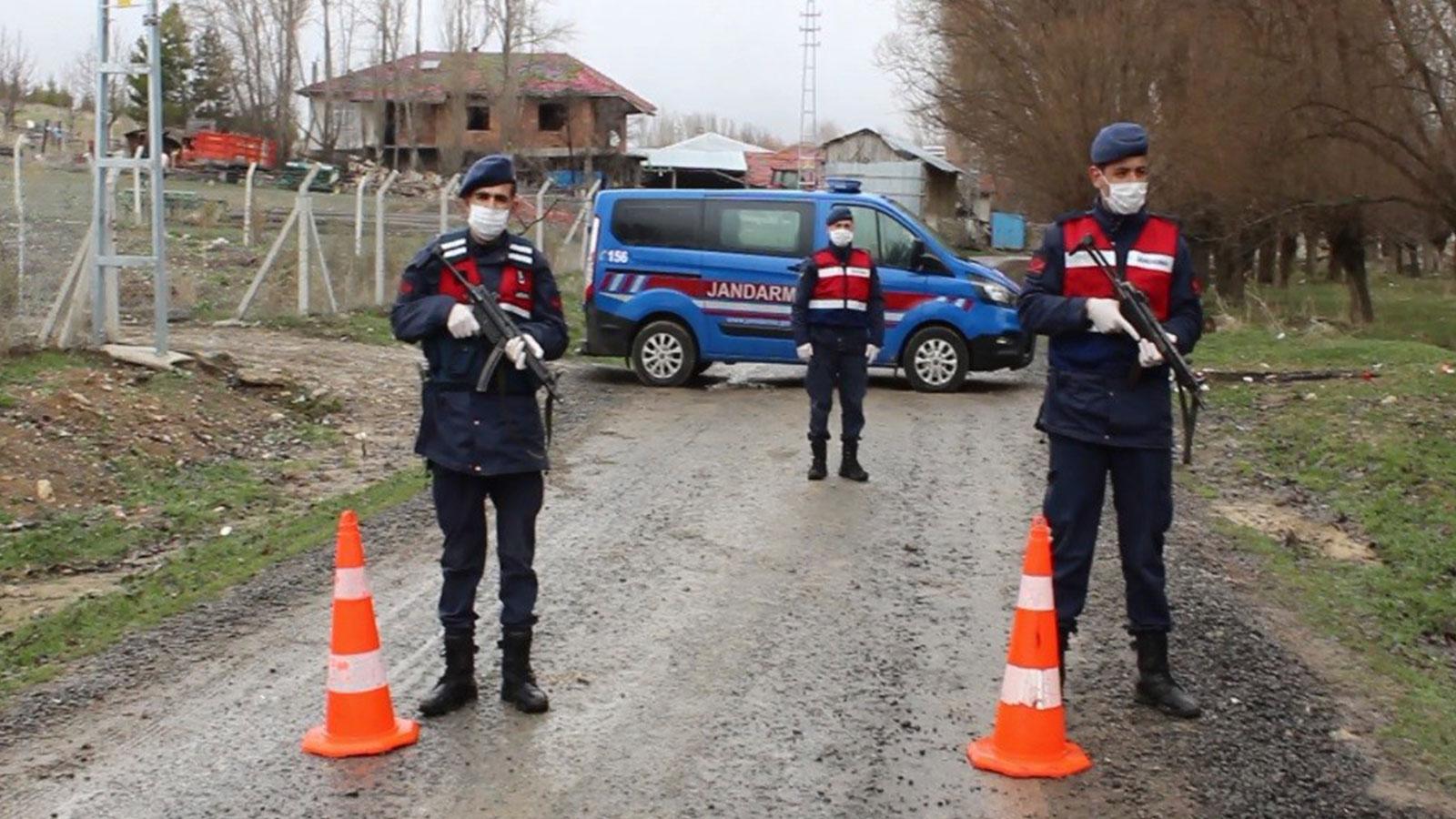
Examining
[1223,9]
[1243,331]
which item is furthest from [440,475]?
[1223,9]

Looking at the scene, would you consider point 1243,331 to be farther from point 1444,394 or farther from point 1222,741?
point 1222,741

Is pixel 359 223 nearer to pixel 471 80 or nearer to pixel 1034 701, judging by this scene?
pixel 1034 701

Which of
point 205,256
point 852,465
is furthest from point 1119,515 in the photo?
point 205,256

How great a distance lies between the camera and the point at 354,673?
5.64 m

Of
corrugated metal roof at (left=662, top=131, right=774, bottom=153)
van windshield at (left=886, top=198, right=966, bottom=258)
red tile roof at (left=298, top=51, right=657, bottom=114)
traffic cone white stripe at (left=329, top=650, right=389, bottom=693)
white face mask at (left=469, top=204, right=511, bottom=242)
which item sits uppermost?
red tile roof at (left=298, top=51, right=657, bottom=114)

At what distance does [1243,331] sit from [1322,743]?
Result: 20004 mm

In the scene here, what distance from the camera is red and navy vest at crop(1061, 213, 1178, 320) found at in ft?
19.8

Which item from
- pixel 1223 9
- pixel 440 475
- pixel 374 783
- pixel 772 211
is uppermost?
pixel 1223 9

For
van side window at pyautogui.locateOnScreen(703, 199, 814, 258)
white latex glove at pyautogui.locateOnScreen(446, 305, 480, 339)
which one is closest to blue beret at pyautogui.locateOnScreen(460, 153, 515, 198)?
white latex glove at pyautogui.locateOnScreen(446, 305, 480, 339)

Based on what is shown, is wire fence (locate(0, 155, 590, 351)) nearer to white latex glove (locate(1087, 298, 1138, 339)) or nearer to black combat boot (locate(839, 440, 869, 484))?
black combat boot (locate(839, 440, 869, 484))

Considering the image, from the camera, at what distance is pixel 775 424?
14.1m

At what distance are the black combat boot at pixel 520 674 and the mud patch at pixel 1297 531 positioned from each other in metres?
5.45

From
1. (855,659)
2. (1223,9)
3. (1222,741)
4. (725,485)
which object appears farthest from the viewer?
(1223,9)

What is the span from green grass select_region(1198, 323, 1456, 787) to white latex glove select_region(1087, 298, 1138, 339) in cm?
182
